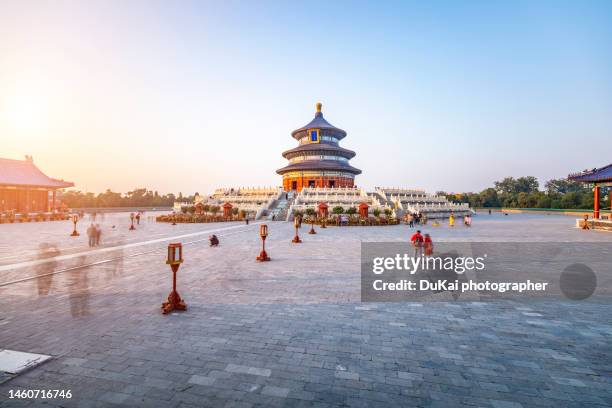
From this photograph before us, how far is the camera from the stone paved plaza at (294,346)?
353cm

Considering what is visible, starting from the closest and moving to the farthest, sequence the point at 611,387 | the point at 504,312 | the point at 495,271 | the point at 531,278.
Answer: the point at 611,387 → the point at 504,312 → the point at 531,278 → the point at 495,271

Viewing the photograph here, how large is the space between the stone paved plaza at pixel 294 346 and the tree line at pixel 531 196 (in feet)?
230

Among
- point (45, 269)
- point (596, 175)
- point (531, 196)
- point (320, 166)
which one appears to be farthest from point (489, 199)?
point (45, 269)

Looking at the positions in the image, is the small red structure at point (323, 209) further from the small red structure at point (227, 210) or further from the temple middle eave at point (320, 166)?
the temple middle eave at point (320, 166)

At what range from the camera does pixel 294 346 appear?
4703 millimetres

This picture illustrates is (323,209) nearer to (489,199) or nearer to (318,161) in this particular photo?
(318,161)

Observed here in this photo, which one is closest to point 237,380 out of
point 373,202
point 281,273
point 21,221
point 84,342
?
point 84,342

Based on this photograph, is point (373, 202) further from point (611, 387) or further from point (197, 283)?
point (611, 387)

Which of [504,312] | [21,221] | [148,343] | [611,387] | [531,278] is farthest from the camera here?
[21,221]

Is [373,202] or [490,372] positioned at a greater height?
[373,202]

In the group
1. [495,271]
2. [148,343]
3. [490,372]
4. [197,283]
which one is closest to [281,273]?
[197,283]

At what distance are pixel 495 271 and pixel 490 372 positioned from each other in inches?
280

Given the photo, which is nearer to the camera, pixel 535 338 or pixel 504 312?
pixel 535 338

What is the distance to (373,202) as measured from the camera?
33.7 meters
